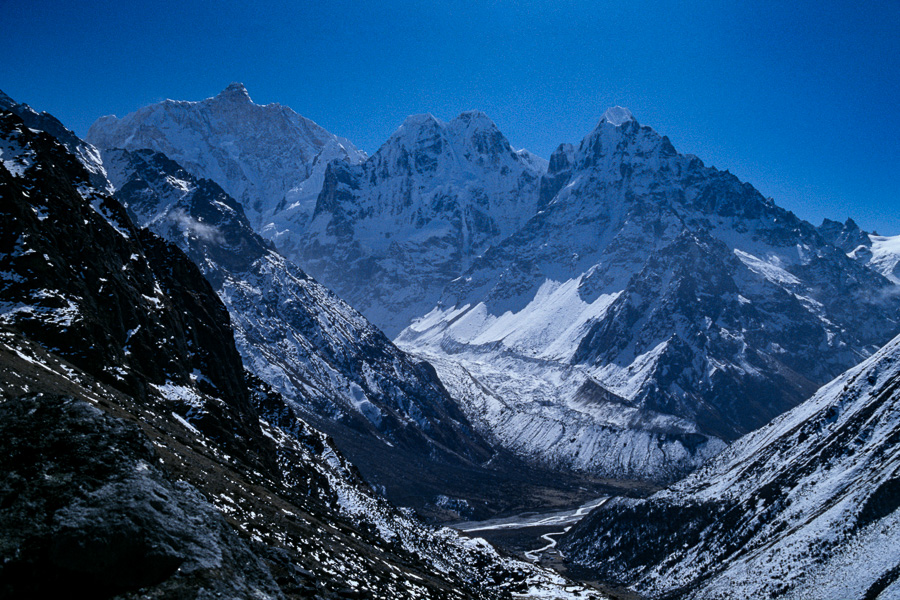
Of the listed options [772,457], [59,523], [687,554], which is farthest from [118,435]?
[772,457]

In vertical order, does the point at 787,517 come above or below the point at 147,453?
below

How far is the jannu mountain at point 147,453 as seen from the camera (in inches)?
533

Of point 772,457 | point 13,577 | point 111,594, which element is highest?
point 13,577

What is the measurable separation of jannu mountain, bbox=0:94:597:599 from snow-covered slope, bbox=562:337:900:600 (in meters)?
35.0

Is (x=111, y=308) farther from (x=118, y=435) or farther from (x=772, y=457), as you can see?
(x=772, y=457)

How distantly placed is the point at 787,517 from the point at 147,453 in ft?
436

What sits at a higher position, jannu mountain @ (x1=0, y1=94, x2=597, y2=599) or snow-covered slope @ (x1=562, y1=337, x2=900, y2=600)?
jannu mountain @ (x1=0, y1=94, x2=597, y2=599)

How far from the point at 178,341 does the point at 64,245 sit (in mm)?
22495

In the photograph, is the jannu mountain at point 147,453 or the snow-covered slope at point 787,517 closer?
the jannu mountain at point 147,453

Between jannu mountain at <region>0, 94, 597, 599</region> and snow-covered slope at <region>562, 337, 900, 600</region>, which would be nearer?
jannu mountain at <region>0, 94, 597, 599</region>

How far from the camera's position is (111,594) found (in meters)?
13.1

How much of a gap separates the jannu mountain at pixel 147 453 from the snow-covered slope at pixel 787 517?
35.0 m

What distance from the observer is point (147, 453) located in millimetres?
16719

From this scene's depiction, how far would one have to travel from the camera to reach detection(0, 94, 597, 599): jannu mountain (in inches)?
533
